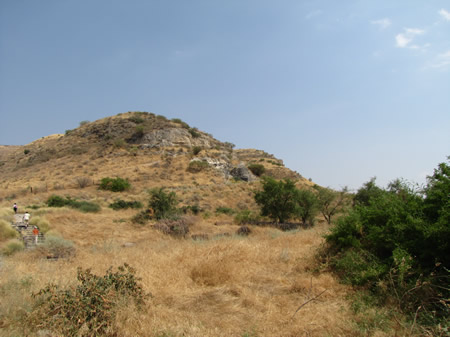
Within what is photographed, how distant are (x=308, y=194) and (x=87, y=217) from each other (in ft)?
57.9

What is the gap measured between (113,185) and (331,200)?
2444 centimetres

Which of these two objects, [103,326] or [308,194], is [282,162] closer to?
[308,194]

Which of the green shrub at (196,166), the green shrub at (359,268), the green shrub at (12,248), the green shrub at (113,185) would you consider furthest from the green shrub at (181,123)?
the green shrub at (359,268)

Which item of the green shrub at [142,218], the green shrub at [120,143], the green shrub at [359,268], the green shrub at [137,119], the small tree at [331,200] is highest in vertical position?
the green shrub at [137,119]

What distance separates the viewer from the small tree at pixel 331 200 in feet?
80.4

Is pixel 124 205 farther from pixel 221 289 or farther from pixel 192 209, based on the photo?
pixel 221 289

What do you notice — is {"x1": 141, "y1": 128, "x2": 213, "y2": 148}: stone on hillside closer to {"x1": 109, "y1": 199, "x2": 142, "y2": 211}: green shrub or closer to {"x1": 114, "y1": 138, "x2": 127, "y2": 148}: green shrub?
{"x1": 114, "y1": 138, "x2": 127, "y2": 148}: green shrub

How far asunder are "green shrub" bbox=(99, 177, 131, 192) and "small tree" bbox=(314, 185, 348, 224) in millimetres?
22455

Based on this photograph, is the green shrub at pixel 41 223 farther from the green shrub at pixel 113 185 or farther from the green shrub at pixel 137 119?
the green shrub at pixel 137 119

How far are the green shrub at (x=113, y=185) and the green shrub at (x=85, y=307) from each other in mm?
30716

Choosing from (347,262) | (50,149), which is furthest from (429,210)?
(50,149)

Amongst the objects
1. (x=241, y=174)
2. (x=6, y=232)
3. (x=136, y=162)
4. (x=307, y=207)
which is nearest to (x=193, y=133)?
(x=241, y=174)

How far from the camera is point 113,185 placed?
112 feet

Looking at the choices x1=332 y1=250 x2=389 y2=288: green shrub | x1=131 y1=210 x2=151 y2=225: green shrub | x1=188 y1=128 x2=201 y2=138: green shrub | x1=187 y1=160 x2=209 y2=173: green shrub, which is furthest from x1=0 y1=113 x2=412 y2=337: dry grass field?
x1=188 y1=128 x2=201 y2=138: green shrub
